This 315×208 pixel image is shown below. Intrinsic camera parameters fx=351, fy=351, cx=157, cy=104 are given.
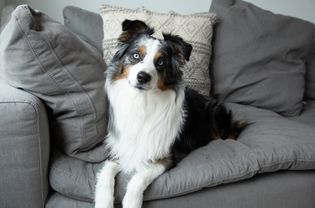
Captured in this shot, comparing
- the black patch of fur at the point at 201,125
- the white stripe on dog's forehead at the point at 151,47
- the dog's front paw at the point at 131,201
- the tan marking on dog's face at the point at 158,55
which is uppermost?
the white stripe on dog's forehead at the point at 151,47

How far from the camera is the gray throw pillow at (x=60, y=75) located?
1.33 metres

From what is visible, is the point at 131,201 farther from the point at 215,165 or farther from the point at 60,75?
the point at 60,75

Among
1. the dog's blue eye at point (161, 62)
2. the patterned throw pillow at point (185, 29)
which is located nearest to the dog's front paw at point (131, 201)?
the dog's blue eye at point (161, 62)

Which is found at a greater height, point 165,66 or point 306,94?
point 165,66

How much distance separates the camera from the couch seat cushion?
1484mm

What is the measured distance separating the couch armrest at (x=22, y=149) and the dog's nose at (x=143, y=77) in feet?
1.34

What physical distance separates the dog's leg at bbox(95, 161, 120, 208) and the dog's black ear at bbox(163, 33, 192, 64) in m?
0.60

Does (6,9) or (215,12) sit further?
(215,12)

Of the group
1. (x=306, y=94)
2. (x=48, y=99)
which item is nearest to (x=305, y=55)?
(x=306, y=94)

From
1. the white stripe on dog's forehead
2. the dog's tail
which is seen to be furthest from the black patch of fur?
the white stripe on dog's forehead

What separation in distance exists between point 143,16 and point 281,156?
1152mm

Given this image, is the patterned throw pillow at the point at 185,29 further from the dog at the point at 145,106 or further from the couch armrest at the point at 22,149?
the couch armrest at the point at 22,149

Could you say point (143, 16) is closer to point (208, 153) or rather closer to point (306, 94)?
point (208, 153)

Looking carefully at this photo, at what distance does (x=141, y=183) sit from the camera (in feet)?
4.76
